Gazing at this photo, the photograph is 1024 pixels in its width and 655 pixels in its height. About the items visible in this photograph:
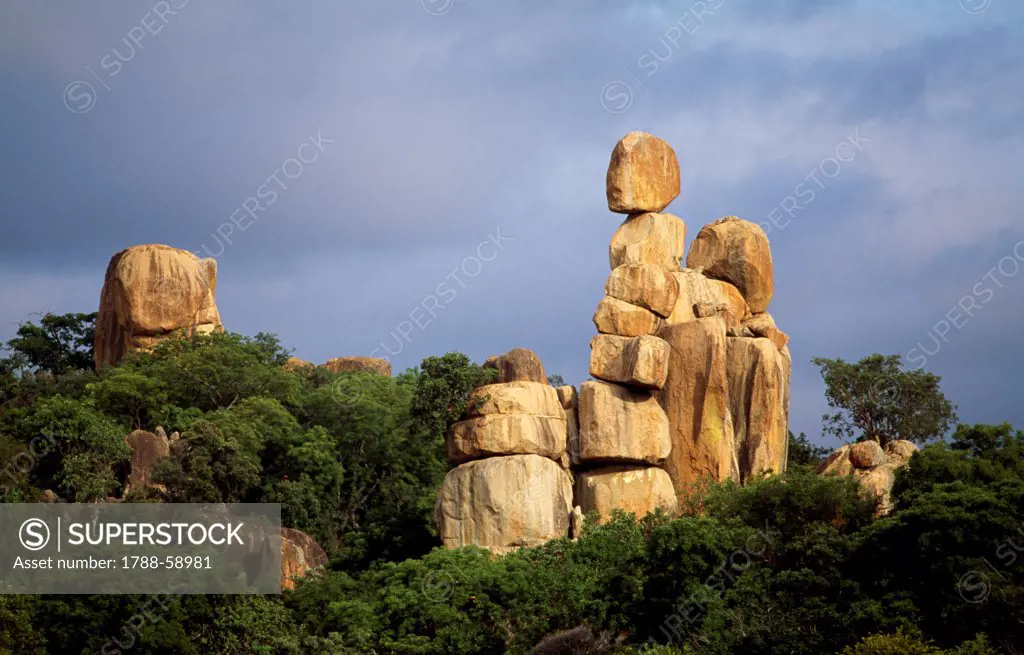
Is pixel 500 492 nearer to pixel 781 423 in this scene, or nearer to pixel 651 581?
pixel 651 581

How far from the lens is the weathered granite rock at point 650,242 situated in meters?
40.8

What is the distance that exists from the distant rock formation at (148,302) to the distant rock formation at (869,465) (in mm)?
18750

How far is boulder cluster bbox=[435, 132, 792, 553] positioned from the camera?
34.4 meters

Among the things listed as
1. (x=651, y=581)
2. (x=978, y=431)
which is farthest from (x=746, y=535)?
(x=978, y=431)

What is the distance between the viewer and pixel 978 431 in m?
32.9

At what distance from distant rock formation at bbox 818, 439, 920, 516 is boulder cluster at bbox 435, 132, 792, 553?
61.9 inches

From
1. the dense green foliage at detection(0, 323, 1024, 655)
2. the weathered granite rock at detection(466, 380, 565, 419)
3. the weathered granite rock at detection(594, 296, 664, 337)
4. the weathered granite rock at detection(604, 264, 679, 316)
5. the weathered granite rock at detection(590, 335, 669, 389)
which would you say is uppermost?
the weathered granite rock at detection(604, 264, 679, 316)

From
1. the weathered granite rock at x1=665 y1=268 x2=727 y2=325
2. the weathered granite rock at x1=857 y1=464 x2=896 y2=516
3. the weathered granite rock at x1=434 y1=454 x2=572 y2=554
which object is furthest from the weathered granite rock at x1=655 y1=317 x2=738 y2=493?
the weathered granite rock at x1=434 y1=454 x2=572 y2=554

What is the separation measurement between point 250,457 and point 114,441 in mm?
3079

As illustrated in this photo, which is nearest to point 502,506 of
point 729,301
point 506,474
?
point 506,474

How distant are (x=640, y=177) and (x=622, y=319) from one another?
18.3 feet

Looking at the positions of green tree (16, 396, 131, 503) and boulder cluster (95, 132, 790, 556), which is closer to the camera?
boulder cluster (95, 132, 790, 556)

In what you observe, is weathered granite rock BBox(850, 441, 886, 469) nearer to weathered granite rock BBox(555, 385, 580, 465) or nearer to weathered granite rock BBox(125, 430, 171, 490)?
weathered granite rock BBox(555, 385, 580, 465)

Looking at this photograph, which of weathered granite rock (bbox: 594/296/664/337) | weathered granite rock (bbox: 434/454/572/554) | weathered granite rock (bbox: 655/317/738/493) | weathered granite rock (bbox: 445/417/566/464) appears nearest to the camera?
weathered granite rock (bbox: 434/454/572/554)
